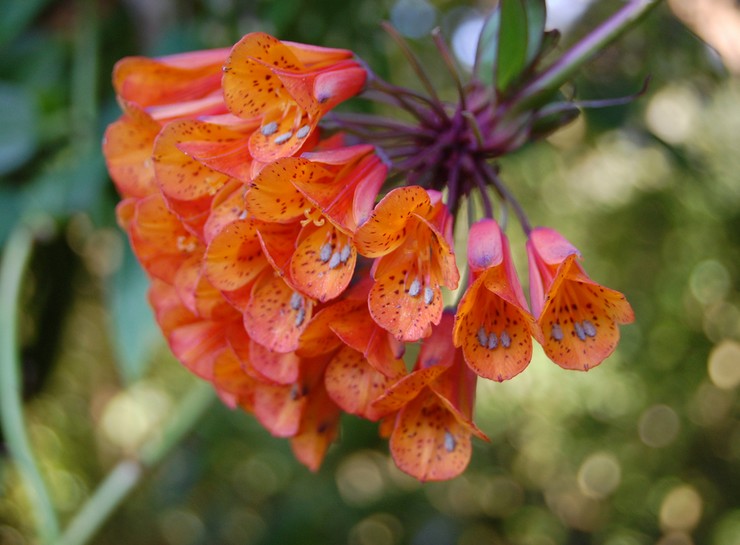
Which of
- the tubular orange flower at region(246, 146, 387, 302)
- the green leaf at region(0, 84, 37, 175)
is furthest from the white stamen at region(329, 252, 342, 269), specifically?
the green leaf at region(0, 84, 37, 175)

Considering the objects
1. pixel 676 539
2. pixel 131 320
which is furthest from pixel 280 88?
pixel 676 539

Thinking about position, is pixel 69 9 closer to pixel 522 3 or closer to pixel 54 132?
pixel 54 132

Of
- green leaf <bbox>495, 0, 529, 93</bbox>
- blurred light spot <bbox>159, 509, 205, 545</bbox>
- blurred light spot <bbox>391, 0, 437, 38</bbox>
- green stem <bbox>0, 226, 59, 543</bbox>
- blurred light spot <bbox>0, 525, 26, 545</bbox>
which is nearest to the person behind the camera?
green leaf <bbox>495, 0, 529, 93</bbox>

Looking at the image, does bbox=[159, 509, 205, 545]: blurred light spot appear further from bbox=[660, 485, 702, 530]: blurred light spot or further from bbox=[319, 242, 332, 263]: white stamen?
bbox=[319, 242, 332, 263]: white stamen

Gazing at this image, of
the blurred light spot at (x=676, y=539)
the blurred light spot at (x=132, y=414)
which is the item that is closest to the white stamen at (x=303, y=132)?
the blurred light spot at (x=132, y=414)

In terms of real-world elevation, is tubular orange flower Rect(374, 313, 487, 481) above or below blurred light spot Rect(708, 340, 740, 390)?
above

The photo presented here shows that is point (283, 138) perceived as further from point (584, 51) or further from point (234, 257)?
point (584, 51)

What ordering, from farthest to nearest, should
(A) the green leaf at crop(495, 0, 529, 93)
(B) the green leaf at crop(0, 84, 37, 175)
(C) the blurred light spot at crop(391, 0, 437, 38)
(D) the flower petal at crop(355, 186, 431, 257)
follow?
(C) the blurred light spot at crop(391, 0, 437, 38) → (B) the green leaf at crop(0, 84, 37, 175) → (A) the green leaf at crop(495, 0, 529, 93) → (D) the flower petal at crop(355, 186, 431, 257)
